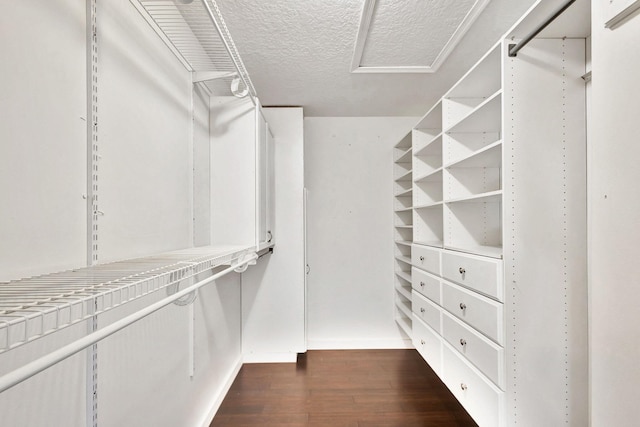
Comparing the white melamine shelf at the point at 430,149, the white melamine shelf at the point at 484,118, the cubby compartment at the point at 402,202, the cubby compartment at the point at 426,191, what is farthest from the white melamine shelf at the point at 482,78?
the cubby compartment at the point at 402,202

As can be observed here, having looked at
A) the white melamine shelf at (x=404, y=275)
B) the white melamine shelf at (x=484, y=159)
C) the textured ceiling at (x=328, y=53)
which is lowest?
the white melamine shelf at (x=404, y=275)

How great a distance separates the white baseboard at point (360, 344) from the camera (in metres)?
3.01

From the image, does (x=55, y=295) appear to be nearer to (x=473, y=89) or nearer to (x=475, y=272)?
(x=475, y=272)

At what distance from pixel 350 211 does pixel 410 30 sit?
1711mm

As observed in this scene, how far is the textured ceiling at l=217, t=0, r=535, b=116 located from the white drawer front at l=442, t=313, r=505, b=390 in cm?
158

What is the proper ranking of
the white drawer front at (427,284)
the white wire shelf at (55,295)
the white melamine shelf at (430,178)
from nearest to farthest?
1. the white wire shelf at (55,295)
2. the white drawer front at (427,284)
3. the white melamine shelf at (430,178)

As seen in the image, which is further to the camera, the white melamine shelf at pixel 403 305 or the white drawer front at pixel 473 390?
the white melamine shelf at pixel 403 305

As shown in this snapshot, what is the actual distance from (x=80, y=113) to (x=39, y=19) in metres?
0.22

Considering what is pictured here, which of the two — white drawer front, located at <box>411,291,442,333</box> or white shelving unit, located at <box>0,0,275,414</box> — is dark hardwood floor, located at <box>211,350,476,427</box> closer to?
white drawer front, located at <box>411,291,442,333</box>

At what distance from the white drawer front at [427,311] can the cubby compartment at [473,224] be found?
1.37 feet

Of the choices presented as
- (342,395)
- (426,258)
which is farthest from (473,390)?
(342,395)

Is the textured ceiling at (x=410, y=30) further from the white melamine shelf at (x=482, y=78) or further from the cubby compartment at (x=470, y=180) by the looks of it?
the cubby compartment at (x=470, y=180)

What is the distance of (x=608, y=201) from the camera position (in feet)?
2.91

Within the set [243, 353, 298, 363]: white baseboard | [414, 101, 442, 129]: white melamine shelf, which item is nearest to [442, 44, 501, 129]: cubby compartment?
[414, 101, 442, 129]: white melamine shelf
